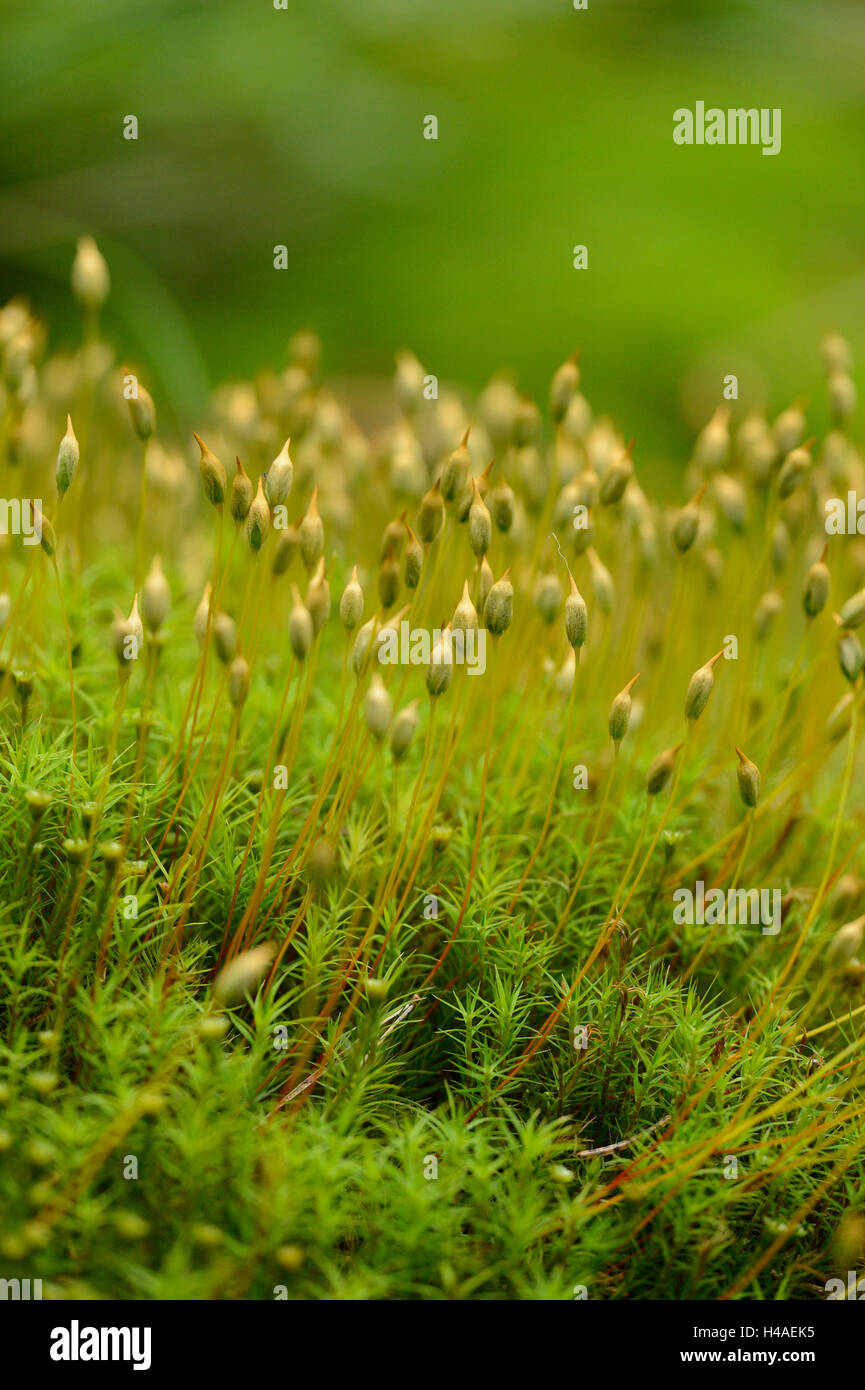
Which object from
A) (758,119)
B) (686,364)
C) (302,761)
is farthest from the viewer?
(758,119)

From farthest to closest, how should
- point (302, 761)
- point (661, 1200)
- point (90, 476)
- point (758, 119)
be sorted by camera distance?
point (758, 119) → point (90, 476) → point (302, 761) → point (661, 1200)

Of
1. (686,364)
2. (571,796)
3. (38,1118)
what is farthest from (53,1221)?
(686,364)

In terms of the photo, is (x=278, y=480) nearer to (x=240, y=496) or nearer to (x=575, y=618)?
(x=240, y=496)

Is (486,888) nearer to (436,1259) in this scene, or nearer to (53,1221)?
(436,1259)

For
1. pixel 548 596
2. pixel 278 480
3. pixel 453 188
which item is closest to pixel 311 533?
pixel 278 480

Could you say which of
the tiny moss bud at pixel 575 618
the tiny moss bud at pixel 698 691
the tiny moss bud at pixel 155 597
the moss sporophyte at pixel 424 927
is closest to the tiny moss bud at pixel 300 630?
the moss sporophyte at pixel 424 927

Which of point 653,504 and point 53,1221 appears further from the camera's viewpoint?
point 653,504

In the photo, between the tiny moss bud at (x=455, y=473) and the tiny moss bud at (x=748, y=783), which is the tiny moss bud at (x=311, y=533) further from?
the tiny moss bud at (x=748, y=783)

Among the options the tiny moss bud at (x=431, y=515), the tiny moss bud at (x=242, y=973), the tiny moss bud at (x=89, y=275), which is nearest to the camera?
the tiny moss bud at (x=242, y=973)
